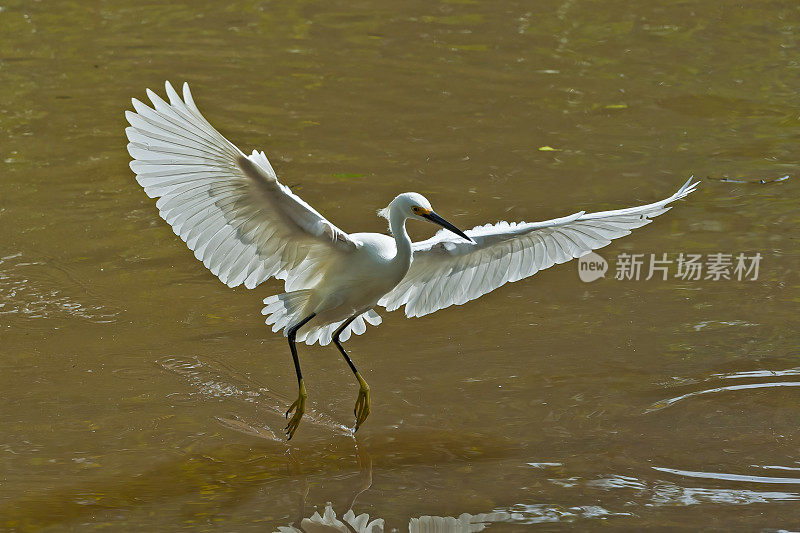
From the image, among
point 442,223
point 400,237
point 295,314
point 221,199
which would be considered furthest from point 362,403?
point 221,199

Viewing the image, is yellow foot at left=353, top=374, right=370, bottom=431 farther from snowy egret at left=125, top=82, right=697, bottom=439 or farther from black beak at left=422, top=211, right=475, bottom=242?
black beak at left=422, top=211, right=475, bottom=242

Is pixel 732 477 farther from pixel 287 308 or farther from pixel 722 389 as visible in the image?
pixel 287 308

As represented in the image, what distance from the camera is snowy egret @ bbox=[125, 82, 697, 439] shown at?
181 inches

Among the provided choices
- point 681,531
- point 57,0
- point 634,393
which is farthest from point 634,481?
point 57,0

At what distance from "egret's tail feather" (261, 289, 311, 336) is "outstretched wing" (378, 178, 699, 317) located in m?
0.54

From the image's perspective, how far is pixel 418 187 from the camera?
26.6 ft

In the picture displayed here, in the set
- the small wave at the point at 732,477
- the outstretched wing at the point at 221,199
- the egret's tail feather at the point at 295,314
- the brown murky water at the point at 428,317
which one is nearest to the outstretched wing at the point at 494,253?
the egret's tail feather at the point at 295,314

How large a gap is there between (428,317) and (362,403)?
1.29m

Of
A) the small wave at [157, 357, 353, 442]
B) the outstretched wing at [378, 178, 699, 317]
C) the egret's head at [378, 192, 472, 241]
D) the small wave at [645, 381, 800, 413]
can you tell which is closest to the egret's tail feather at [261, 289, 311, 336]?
the small wave at [157, 357, 353, 442]

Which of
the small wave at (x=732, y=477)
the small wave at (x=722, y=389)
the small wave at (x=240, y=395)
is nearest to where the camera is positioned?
the small wave at (x=732, y=477)

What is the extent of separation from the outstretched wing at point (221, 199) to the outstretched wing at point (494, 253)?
2.09 ft

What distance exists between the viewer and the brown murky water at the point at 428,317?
4941 millimetres

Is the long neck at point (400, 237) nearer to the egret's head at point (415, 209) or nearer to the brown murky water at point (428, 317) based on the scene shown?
the egret's head at point (415, 209)

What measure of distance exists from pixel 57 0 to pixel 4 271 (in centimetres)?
584
